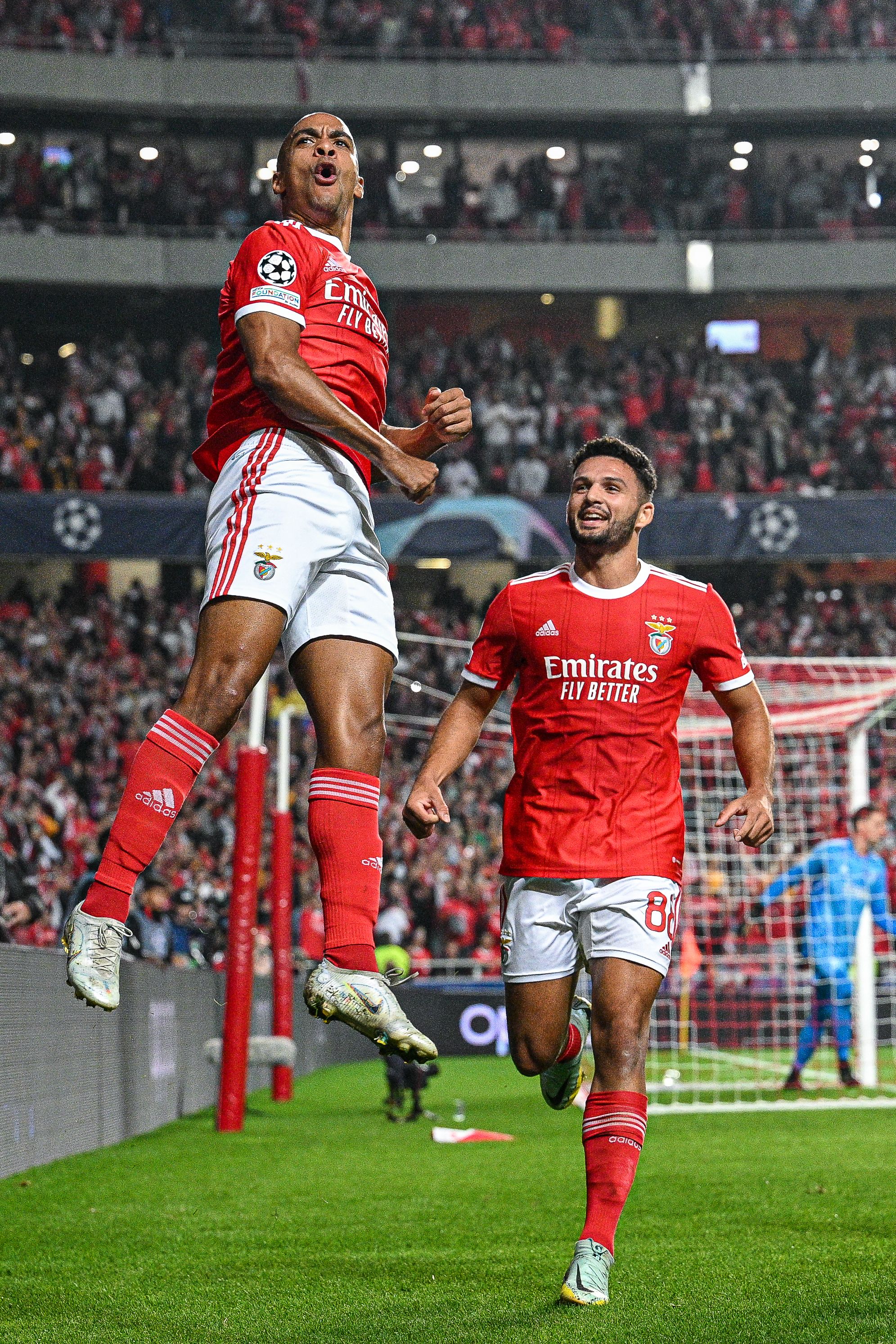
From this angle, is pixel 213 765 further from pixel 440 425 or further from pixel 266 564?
pixel 266 564

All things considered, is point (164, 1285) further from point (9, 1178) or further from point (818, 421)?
point (818, 421)

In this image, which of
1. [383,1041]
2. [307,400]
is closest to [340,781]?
[383,1041]

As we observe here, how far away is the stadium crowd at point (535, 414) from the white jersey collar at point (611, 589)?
22333mm

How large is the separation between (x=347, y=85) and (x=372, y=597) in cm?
3024

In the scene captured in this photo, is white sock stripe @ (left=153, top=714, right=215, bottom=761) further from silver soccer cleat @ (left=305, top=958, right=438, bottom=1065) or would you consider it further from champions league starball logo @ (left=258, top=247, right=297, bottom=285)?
champions league starball logo @ (left=258, top=247, right=297, bottom=285)

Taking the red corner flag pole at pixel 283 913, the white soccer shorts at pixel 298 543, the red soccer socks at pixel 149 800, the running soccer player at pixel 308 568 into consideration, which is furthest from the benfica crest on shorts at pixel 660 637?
the red corner flag pole at pixel 283 913

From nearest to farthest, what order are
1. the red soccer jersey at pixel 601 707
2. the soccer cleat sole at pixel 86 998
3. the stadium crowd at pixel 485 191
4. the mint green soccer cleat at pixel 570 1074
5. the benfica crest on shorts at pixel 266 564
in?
the soccer cleat sole at pixel 86 998, the benfica crest on shorts at pixel 266 564, the red soccer jersey at pixel 601 707, the mint green soccer cleat at pixel 570 1074, the stadium crowd at pixel 485 191

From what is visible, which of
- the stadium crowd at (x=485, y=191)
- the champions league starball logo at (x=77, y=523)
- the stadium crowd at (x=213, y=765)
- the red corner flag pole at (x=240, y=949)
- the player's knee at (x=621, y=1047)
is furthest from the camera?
the stadium crowd at (x=485, y=191)

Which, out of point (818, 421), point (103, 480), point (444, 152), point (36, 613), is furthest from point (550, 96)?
point (36, 613)

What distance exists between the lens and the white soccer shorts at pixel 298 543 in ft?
11.7

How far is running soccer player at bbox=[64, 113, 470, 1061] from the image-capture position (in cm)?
342

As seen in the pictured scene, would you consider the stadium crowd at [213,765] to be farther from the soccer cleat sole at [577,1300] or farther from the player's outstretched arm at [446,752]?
the soccer cleat sole at [577,1300]

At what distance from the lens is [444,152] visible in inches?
1358

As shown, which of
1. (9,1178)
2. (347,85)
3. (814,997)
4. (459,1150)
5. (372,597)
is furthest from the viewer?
(347,85)
